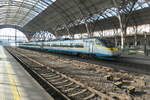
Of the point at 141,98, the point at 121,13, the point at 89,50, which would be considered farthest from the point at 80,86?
the point at 121,13

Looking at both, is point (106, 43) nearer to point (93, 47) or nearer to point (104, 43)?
point (104, 43)

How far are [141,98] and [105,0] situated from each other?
4472 centimetres

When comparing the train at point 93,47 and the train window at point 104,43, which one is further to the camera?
the train window at point 104,43

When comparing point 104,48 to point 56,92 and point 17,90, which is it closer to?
point 56,92

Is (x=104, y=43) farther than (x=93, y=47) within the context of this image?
No

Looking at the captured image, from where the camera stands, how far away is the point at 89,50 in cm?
2355

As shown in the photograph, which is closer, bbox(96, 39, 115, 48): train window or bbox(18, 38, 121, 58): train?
bbox(18, 38, 121, 58): train

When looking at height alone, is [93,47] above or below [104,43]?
below

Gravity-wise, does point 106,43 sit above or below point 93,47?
above

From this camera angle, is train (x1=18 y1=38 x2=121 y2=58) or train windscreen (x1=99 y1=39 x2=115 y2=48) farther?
Result: train windscreen (x1=99 y1=39 x2=115 y2=48)

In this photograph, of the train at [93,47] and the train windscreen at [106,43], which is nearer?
the train at [93,47]

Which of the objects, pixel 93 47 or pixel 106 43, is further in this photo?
pixel 93 47

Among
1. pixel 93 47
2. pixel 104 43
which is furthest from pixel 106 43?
pixel 93 47

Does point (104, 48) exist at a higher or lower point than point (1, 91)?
higher
